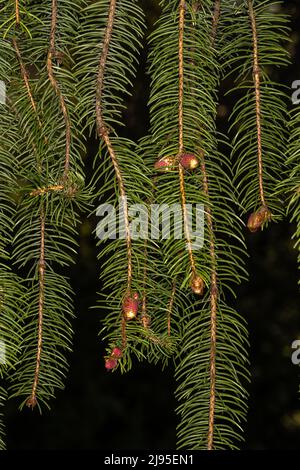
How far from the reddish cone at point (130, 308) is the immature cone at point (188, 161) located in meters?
0.12

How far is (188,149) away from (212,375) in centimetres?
21

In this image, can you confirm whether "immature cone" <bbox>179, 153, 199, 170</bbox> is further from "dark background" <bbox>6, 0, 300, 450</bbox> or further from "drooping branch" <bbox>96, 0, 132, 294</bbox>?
"dark background" <bbox>6, 0, 300, 450</bbox>

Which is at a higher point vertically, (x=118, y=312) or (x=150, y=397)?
(x=150, y=397)

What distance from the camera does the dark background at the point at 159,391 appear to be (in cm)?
239

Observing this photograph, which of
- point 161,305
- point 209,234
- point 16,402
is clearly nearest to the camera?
point 209,234

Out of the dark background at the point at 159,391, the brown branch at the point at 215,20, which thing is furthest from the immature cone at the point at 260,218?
the dark background at the point at 159,391

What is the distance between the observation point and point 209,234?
0.62 meters

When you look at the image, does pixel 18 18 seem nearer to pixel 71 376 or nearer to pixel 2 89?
pixel 2 89

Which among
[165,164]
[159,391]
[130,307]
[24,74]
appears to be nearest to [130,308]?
[130,307]

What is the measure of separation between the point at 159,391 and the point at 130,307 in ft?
6.24

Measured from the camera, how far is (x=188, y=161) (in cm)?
63

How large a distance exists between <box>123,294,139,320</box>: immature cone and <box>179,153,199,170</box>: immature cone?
0.39 feet

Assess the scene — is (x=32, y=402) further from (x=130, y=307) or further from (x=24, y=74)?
(x=24, y=74)

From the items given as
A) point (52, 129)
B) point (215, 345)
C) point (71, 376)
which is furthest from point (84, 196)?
point (71, 376)
